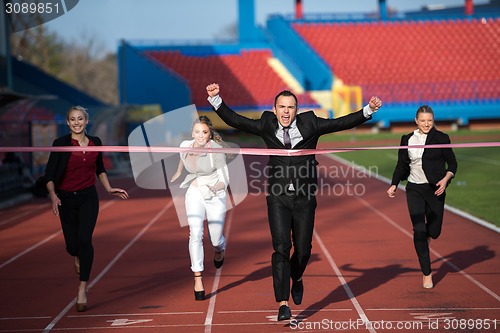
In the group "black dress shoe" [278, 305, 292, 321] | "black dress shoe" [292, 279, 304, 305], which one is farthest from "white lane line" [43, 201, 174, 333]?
"black dress shoe" [292, 279, 304, 305]

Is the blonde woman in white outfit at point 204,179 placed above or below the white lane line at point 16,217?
above

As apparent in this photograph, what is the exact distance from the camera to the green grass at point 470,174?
17.5 meters

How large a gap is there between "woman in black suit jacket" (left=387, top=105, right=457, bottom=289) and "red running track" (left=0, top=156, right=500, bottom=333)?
55cm

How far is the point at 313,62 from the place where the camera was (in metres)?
52.5

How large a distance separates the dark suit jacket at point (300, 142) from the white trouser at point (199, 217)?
59.4 inches

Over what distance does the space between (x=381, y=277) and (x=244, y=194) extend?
11.1 meters

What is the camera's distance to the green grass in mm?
17473

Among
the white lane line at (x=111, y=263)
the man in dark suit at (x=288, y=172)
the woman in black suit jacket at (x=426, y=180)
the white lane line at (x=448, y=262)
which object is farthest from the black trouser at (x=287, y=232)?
the white lane line at (x=448, y=262)

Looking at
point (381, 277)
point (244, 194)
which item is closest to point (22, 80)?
point (244, 194)

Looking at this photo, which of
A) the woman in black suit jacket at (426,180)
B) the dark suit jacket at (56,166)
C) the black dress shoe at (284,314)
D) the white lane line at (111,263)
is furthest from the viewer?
the woman in black suit jacket at (426,180)

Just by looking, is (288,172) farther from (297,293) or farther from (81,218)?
(81,218)

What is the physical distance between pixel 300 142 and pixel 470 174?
1931cm

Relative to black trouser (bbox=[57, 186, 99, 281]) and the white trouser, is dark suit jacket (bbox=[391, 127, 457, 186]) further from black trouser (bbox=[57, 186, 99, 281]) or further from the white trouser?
black trouser (bbox=[57, 186, 99, 281])

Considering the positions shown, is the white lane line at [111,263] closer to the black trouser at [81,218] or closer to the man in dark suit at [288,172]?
the black trouser at [81,218]
